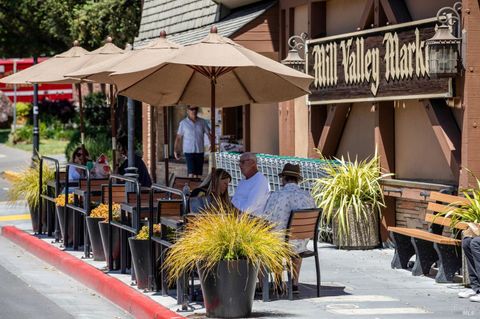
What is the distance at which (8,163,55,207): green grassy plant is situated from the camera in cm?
1853

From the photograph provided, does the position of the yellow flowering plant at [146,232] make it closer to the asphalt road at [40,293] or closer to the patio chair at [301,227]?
the asphalt road at [40,293]

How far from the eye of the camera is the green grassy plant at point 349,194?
15938 millimetres

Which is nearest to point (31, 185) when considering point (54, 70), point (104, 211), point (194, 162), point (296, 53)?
point (54, 70)

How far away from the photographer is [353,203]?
15891mm

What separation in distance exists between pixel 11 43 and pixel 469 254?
32.7 m

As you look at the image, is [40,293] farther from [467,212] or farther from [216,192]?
[467,212]

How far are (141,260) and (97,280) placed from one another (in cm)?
133

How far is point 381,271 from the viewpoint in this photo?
14266mm

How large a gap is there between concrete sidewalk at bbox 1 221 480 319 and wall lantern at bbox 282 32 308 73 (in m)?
4.52

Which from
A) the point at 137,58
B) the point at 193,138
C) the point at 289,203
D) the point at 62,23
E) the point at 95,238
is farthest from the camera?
the point at 62,23

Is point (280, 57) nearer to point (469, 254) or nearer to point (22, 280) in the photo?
point (22, 280)

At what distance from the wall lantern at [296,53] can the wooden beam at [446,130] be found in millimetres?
3845

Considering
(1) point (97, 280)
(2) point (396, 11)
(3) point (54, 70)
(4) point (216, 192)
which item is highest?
(2) point (396, 11)

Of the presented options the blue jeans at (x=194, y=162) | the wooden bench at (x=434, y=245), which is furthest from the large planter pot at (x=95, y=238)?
the blue jeans at (x=194, y=162)
